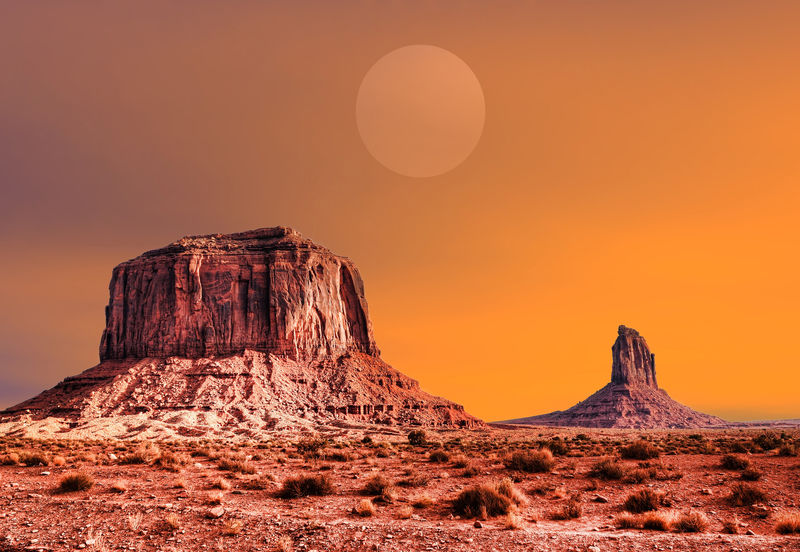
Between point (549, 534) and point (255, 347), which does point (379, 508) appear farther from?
point (255, 347)

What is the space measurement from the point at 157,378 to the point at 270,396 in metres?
18.6

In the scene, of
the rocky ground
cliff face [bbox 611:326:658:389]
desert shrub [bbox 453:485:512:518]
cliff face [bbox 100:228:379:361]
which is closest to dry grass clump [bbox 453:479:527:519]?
desert shrub [bbox 453:485:512:518]

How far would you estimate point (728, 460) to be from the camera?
19.8 meters

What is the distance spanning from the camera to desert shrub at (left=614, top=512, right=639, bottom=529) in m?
12.4

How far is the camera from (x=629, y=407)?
174250 millimetres

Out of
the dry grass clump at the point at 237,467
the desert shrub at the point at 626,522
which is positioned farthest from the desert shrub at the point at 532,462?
the dry grass clump at the point at 237,467

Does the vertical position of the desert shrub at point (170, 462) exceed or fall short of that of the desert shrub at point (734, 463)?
it exceeds it

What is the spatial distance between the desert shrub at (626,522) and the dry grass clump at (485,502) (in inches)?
109

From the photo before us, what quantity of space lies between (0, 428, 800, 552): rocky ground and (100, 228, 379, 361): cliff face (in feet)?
222

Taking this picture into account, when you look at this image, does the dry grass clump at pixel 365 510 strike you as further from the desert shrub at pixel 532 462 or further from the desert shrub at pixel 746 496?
the desert shrub at pixel 746 496

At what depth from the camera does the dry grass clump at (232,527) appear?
476 inches

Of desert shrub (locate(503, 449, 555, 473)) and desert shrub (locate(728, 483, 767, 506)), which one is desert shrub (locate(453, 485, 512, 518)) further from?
desert shrub (locate(728, 483, 767, 506))

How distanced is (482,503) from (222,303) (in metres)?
84.6

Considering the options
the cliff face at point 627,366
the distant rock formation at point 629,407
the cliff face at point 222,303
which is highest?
the cliff face at point 222,303
